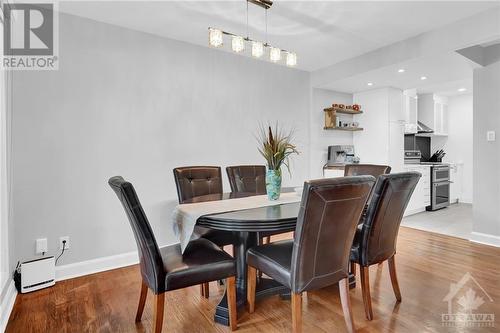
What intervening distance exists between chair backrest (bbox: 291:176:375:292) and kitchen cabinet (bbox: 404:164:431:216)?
3889 mm

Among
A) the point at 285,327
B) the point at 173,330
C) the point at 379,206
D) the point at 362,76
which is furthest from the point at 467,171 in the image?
the point at 173,330

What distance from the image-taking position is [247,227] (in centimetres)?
158

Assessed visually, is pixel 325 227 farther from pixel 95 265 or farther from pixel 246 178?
pixel 95 265

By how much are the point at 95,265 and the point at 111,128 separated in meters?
1.36

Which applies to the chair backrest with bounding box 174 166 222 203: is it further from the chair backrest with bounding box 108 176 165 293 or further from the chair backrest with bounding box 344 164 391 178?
the chair backrest with bounding box 344 164 391 178

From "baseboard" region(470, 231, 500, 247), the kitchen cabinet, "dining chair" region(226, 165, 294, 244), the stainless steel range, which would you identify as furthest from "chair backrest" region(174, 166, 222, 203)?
the stainless steel range

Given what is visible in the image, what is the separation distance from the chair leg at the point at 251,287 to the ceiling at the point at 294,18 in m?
2.23

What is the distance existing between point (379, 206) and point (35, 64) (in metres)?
3.07

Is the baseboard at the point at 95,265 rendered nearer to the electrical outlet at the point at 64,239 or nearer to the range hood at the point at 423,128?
the electrical outlet at the point at 64,239

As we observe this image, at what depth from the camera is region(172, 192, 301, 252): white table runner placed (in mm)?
1774

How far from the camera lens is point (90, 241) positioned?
2797 mm

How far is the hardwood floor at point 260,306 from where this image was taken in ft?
6.06

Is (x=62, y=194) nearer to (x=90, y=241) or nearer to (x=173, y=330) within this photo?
(x=90, y=241)

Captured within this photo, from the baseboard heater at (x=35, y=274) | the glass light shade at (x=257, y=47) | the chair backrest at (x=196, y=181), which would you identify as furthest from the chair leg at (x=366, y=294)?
the baseboard heater at (x=35, y=274)
